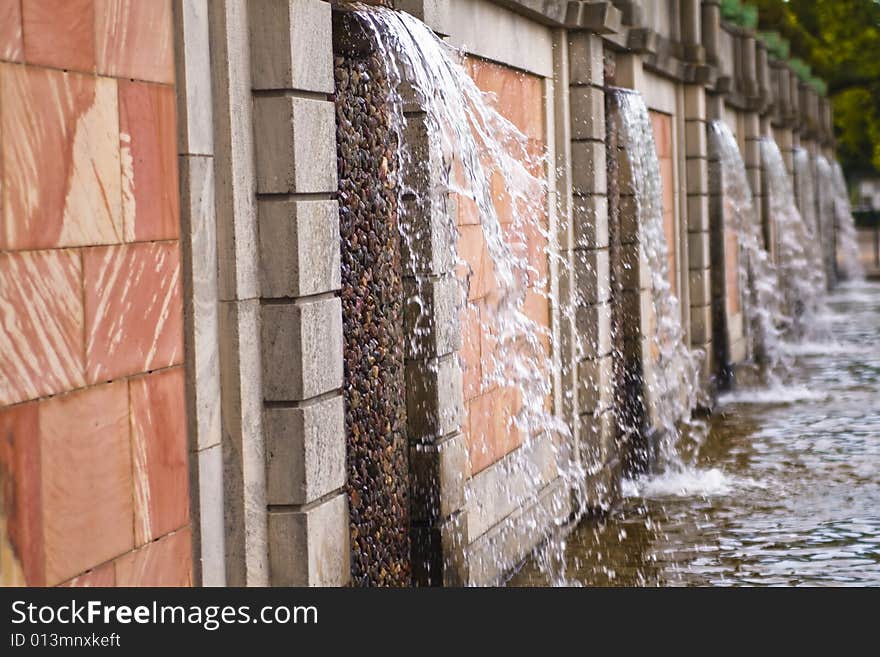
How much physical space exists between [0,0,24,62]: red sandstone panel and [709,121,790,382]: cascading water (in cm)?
1395

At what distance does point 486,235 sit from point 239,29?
257cm

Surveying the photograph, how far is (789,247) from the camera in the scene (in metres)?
25.4

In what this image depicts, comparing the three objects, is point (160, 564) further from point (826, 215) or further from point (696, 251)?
point (826, 215)

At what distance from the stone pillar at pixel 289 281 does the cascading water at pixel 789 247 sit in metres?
17.6

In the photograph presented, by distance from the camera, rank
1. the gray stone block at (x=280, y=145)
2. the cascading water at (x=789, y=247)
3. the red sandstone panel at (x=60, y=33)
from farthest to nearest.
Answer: the cascading water at (x=789, y=247), the gray stone block at (x=280, y=145), the red sandstone panel at (x=60, y=33)

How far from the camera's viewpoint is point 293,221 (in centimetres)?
602

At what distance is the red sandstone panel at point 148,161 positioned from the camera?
16.9 feet

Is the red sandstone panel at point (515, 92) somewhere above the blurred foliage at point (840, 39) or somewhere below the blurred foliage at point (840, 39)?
below

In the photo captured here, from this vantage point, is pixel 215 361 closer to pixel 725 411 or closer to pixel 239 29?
pixel 239 29

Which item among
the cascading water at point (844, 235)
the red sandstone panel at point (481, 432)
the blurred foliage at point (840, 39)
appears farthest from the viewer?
the blurred foliage at point (840, 39)

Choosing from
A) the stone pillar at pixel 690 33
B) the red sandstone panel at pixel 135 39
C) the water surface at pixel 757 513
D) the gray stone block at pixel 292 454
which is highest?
the stone pillar at pixel 690 33

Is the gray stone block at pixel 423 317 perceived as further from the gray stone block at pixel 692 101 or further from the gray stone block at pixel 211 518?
the gray stone block at pixel 692 101

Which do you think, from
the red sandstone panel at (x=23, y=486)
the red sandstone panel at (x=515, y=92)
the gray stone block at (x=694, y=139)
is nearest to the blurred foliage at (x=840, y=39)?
the gray stone block at (x=694, y=139)

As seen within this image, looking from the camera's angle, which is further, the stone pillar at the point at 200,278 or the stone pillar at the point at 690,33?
the stone pillar at the point at 690,33
